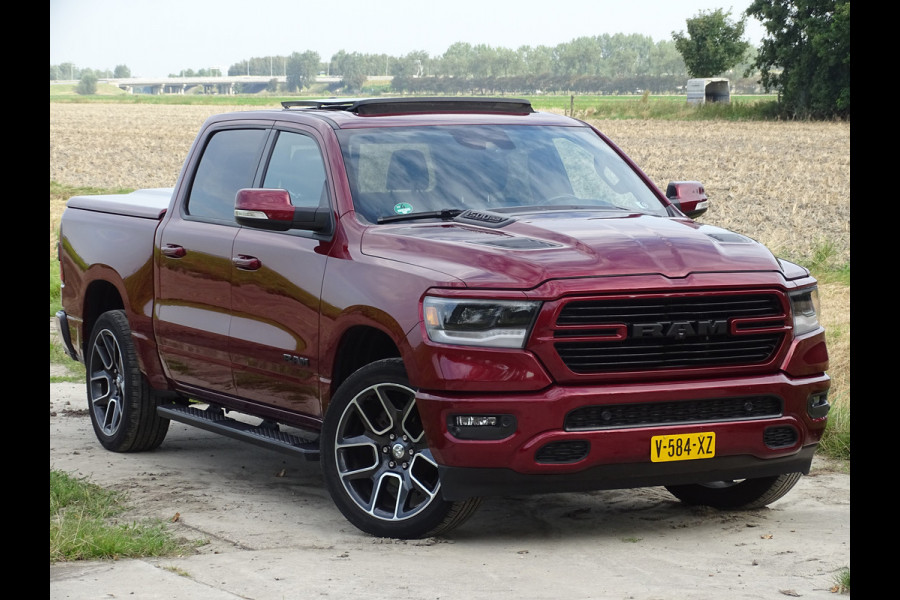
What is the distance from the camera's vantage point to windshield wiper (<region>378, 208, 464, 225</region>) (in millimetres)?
6875

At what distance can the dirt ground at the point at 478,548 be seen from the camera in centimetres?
542

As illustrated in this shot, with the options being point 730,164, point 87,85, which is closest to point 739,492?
point 730,164

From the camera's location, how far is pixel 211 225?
26.0ft

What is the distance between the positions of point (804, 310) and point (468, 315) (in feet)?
5.24

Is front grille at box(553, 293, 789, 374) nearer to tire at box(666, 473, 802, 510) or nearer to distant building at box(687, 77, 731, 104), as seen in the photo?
tire at box(666, 473, 802, 510)

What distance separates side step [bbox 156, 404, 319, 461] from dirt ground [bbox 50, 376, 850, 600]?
0.33 m

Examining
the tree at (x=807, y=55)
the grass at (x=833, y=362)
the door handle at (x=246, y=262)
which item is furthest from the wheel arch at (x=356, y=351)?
the tree at (x=807, y=55)

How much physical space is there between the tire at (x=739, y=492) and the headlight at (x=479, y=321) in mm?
1807

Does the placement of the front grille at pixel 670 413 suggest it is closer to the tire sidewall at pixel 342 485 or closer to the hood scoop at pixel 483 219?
the tire sidewall at pixel 342 485

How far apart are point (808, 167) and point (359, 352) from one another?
26.7m

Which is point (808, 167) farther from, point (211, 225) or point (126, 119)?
point (126, 119)

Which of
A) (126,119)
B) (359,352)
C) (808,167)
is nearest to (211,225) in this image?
(359,352)
